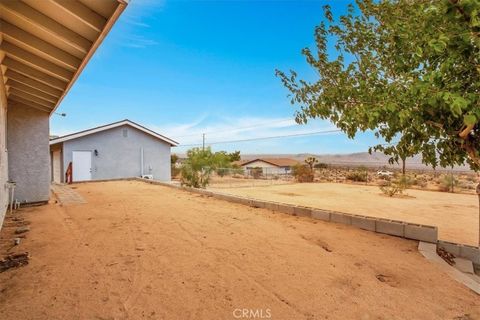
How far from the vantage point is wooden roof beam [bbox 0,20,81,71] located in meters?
3.81

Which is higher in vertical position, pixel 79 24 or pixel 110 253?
pixel 79 24

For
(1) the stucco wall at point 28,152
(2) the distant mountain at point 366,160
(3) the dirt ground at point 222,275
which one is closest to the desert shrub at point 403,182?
(2) the distant mountain at point 366,160

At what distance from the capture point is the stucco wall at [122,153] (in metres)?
17.8

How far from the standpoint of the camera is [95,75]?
25438mm

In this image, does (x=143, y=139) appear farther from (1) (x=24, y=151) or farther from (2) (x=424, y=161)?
(2) (x=424, y=161)

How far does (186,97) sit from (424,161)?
40775 millimetres

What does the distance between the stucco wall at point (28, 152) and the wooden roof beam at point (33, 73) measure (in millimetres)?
2733

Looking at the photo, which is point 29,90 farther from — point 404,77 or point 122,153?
point 122,153

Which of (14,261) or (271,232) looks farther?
(271,232)

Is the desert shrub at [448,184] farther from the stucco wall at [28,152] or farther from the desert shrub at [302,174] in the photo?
the stucco wall at [28,152]

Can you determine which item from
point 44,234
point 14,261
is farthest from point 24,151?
point 14,261

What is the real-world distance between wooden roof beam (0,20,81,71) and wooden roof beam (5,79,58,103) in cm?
245

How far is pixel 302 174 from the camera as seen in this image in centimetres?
2652
